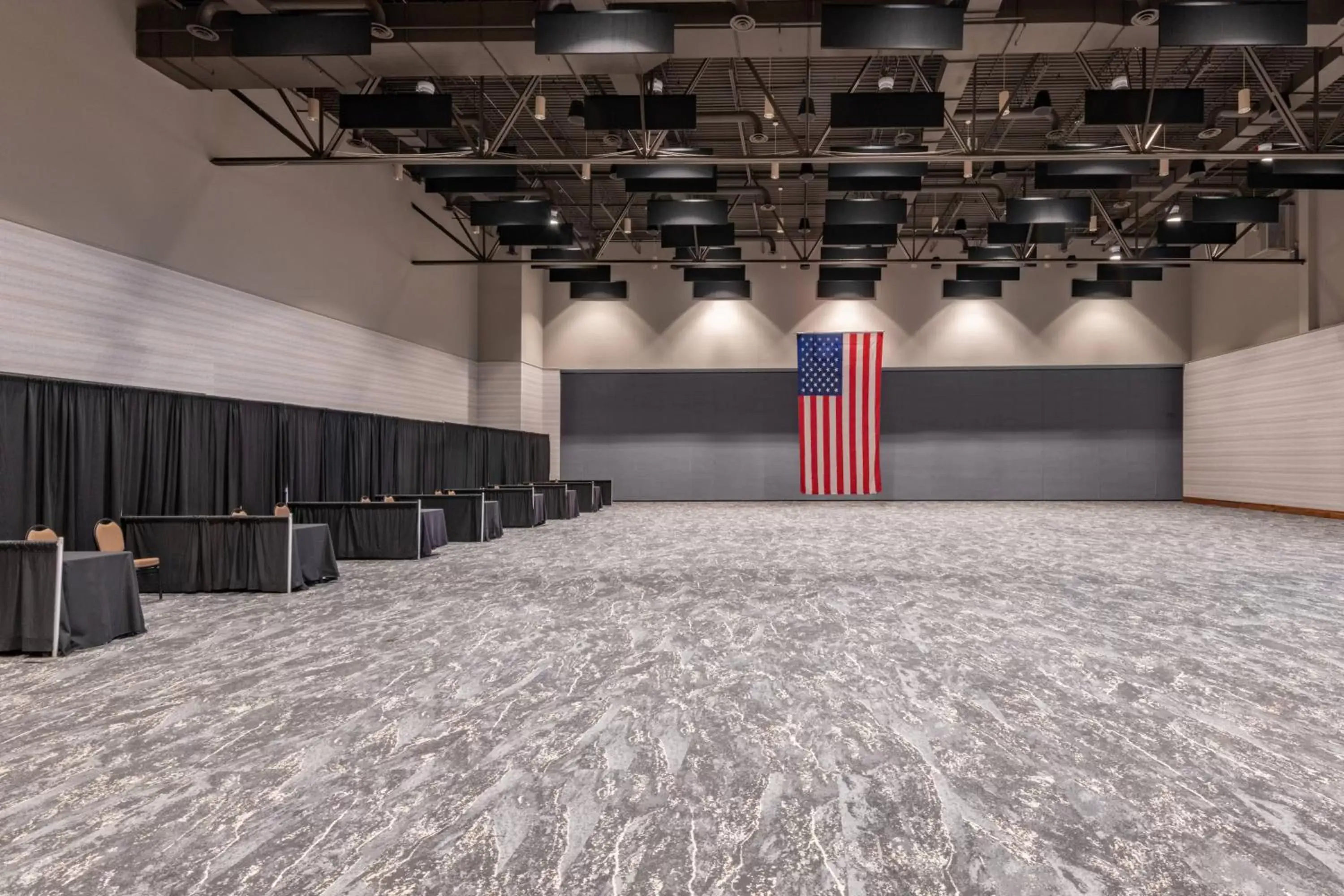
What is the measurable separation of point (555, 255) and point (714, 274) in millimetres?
4069

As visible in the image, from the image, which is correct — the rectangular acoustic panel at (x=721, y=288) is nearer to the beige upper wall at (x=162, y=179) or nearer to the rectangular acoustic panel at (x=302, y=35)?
the beige upper wall at (x=162, y=179)

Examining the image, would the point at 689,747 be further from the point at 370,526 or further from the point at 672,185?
the point at 672,185

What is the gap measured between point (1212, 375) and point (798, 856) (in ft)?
61.8

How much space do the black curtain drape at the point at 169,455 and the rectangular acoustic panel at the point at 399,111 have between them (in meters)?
3.55

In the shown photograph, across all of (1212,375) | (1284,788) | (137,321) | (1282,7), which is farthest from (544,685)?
(1212,375)

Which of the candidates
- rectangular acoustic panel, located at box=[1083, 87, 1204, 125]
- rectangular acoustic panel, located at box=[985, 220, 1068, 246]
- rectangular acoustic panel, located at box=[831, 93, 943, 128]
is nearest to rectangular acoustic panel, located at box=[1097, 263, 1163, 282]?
rectangular acoustic panel, located at box=[985, 220, 1068, 246]

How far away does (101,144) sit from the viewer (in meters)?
7.23

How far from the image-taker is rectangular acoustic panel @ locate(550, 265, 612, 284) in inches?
591

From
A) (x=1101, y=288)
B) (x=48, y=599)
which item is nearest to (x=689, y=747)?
(x=48, y=599)

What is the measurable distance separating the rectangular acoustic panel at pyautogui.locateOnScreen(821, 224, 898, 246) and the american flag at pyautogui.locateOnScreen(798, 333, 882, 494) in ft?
13.7

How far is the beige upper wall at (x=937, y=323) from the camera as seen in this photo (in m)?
17.7

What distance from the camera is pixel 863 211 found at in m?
11.0

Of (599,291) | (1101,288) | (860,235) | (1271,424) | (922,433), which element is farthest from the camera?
(922,433)

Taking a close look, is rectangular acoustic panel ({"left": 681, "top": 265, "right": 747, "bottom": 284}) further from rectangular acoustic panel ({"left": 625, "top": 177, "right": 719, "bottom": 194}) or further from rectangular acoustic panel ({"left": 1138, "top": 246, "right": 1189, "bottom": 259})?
rectangular acoustic panel ({"left": 1138, "top": 246, "right": 1189, "bottom": 259})
